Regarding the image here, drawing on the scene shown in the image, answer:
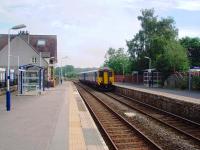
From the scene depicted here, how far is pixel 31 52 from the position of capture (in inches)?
2911

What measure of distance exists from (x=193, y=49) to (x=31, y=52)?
34.6 meters

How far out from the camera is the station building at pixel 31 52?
72688 mm

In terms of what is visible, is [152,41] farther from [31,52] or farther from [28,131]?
[28,131]

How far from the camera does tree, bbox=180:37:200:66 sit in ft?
289

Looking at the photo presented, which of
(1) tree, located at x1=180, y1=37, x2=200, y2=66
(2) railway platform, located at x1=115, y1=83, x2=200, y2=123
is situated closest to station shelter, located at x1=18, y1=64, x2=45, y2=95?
(2) railway platform, located at x1=115, y1=83, x2=200, y2=123

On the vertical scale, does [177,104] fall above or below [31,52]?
below

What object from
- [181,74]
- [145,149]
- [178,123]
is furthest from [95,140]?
[181,74]

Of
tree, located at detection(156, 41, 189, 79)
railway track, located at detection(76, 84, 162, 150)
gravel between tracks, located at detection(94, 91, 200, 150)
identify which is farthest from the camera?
tree, located at detection(156, 41, 189, 79)

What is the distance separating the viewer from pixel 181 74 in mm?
52781

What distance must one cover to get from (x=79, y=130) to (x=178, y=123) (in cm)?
651

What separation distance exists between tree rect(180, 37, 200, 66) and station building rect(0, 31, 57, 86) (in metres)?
27.6

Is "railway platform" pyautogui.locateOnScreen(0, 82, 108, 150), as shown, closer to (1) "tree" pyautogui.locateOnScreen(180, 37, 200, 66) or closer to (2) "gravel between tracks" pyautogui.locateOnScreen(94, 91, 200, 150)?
(2) "gravel between tracks" pyautogui.locateOnScreen(94, 91, 200, 150)

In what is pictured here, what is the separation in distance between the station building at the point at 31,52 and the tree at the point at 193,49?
1087 inches

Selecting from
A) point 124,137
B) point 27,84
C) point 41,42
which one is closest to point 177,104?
point 124,137
